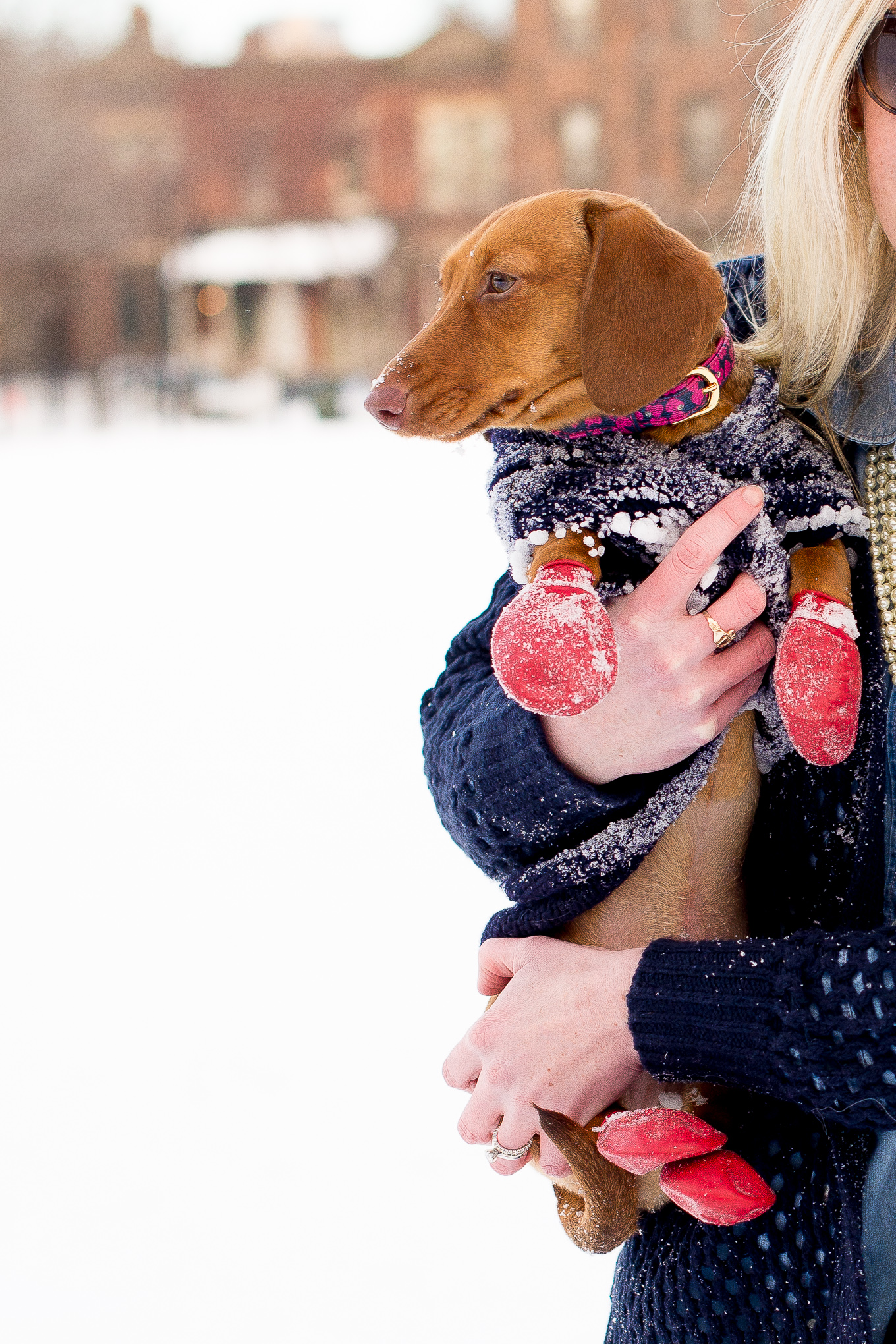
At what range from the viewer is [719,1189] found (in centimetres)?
115

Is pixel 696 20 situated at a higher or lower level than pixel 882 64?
higher

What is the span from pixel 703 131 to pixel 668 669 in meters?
23.4

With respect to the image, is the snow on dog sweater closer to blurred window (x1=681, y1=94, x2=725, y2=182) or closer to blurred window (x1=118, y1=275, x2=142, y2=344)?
blurred window (x1=681, y1=94, x2=725, y2=182)

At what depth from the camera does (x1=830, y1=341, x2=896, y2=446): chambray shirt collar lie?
1315 mm

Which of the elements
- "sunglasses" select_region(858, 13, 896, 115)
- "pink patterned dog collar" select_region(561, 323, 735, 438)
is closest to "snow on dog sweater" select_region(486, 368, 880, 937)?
"pink patterned dog collar" select_region(561, 323, 735, 438)

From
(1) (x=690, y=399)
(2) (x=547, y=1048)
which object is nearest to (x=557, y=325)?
(1) (x=690, y=399)

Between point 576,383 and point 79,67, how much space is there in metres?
29.6

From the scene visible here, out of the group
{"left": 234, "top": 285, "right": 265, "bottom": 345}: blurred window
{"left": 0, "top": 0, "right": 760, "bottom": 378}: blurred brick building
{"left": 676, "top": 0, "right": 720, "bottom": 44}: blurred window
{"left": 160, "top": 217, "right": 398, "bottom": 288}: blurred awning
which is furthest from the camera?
{"left": 160, "top": 217, "right": 398, "bottom": 288}: blurred awning

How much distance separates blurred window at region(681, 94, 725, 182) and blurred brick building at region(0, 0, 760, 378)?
4 centimetres

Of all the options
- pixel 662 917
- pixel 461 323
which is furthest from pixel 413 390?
pixel 662 917

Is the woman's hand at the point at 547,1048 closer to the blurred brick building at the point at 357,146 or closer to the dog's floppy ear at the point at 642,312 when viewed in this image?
the dog's floppy ear at the point at 642,312

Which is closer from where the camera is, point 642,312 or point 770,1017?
point 770,1017

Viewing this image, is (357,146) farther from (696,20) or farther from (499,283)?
(499,283)

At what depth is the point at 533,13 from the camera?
24.0 meters
